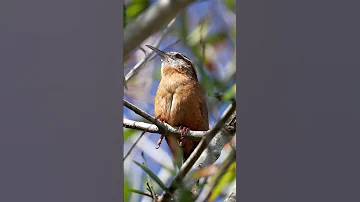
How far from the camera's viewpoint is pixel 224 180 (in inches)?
145

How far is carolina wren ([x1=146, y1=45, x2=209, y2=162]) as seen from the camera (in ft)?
12.0

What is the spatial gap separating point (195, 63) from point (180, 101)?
9.0 inches

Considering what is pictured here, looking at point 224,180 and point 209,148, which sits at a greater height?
point 209,148

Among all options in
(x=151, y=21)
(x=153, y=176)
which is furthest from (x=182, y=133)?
(x=151, y=21)

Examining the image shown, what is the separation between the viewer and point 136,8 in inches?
143

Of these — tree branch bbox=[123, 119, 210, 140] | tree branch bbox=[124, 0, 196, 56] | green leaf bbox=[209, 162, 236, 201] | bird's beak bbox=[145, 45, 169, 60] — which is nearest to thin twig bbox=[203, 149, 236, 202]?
green leaf bbox=[209, 162, 236, 201]

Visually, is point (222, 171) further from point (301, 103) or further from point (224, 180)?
point (301, 103)

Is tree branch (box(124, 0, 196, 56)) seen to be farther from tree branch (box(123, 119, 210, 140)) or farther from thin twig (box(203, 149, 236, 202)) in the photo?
thin twig (box(203, 149, 236, 202))

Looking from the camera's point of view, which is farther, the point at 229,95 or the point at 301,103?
the point at 301,103

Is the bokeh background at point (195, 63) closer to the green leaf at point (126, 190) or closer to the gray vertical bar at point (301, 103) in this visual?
the green leaf at point (126, 190)

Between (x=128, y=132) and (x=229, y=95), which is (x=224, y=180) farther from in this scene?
(x=128, y=132)

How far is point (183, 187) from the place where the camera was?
144 inches

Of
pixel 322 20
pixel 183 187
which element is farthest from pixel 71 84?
pixel 322 20

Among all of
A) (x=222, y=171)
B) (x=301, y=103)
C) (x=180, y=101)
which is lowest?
(x=222, y=171)
